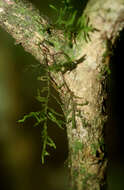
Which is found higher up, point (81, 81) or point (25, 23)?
point (25, 23)

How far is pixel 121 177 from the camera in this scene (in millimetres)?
2002

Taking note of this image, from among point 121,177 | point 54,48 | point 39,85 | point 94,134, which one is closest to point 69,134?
point 94,134

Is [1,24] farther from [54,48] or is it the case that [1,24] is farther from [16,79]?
[16,79]

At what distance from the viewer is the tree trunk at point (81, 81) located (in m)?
0.44

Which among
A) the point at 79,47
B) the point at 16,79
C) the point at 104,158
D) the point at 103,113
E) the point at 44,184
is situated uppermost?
the point at 16,79

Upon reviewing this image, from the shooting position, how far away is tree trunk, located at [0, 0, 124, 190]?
44 centimetres

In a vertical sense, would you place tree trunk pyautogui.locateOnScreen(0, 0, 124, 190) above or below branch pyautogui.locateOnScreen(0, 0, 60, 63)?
below

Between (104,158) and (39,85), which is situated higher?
(39,85)

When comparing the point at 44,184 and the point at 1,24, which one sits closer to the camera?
the point at 1,24

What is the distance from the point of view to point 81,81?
1.55ft

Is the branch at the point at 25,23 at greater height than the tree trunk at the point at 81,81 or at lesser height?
greater

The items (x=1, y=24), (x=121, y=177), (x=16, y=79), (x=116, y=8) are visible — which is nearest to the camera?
(x=116, y=8)

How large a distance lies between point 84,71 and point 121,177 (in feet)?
5.89

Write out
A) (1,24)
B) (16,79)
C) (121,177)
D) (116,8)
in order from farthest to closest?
1. (16,79)
2. (121,177)
3. (1,24)
4. (116,8)
